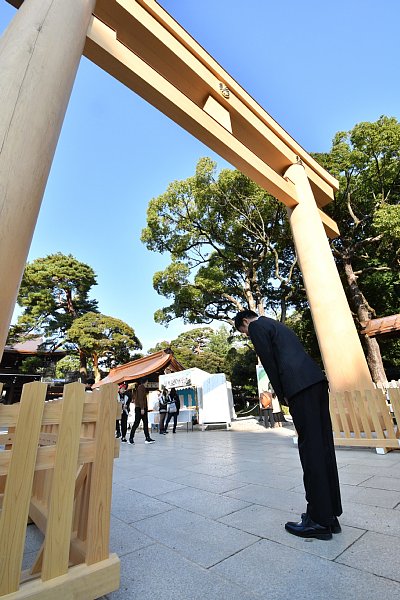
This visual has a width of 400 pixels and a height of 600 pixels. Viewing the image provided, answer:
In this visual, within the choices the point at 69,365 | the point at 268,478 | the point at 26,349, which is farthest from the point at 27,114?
the point at 69,365

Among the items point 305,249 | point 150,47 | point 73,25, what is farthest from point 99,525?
point 150,47

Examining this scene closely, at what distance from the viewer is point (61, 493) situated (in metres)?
1.25

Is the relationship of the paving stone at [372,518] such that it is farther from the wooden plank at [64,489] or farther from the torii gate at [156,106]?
the torii gate at [156,106]

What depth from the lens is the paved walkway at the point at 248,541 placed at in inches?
50.6

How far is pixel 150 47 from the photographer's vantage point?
212 inches

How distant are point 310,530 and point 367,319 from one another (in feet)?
43.9

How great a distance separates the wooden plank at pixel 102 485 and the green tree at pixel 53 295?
21.6m

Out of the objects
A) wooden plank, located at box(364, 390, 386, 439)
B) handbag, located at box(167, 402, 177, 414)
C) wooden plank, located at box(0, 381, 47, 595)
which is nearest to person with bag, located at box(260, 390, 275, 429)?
handbag, located at box(167, 402, 177, 414)

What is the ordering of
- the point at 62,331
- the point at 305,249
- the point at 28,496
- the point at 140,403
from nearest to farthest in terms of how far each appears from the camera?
the point at 28,496 → the point at 305,249 → the point at 140,403 → the point at 62,331

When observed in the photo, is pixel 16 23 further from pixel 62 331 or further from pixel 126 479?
pixel 62 331

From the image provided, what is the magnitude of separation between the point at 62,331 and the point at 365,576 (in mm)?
24695

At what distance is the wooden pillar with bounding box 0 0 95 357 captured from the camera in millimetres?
2033

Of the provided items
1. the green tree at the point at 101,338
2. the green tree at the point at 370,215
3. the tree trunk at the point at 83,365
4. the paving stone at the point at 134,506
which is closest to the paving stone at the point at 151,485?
the paving stone at the point at 134,506

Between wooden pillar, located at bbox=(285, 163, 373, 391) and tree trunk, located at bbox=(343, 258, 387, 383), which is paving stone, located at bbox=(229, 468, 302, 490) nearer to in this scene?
wooden pillar, located at bbox=(285, 163, 373, 391)
